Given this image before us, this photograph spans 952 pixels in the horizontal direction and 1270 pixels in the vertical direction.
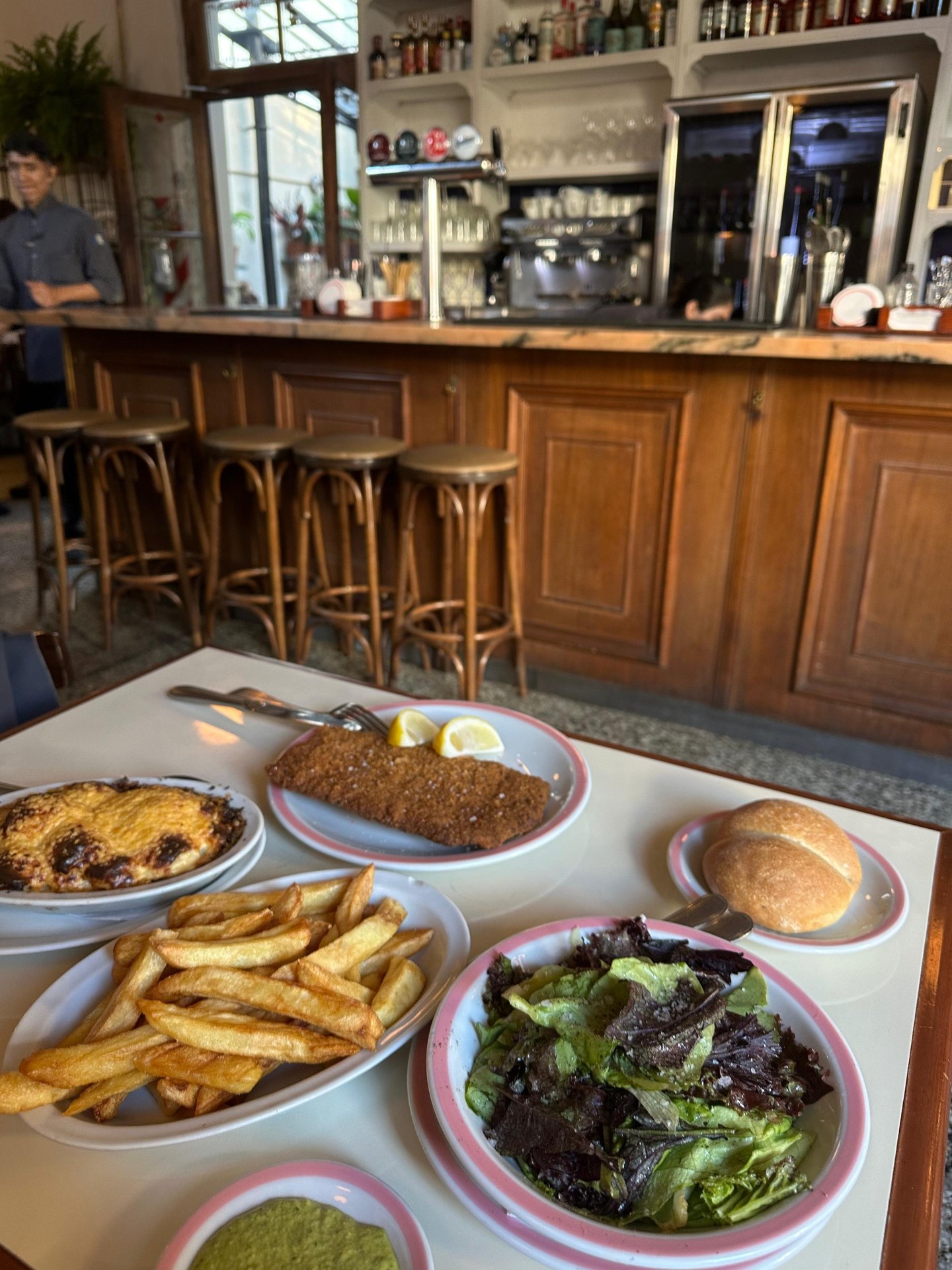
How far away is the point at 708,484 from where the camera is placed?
8.46 feet

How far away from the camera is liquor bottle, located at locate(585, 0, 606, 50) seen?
164 inches

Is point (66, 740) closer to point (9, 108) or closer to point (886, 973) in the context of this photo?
point (886, 973)

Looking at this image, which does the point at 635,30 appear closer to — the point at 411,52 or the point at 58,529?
the point at 411,52

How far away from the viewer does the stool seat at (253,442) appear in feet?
9.31

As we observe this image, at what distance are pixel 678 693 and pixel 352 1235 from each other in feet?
7.84

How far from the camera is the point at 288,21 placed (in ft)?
18.1

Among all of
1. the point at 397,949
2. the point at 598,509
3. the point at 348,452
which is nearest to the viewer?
the point at 397,949

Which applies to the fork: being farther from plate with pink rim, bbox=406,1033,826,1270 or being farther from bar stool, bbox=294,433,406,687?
bar stool, bbox=294,433,406,687

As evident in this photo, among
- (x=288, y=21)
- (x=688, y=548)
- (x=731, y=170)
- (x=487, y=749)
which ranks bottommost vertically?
(x=688, y=548)

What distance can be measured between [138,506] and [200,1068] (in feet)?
11.6

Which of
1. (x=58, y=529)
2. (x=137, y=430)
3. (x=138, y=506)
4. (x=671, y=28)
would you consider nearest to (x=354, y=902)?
(x=137, y=430)

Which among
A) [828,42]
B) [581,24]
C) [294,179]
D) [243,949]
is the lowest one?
[243,949]

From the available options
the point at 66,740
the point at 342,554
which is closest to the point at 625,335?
the point at 342,554

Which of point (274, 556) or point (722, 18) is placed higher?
point (722, 18)
